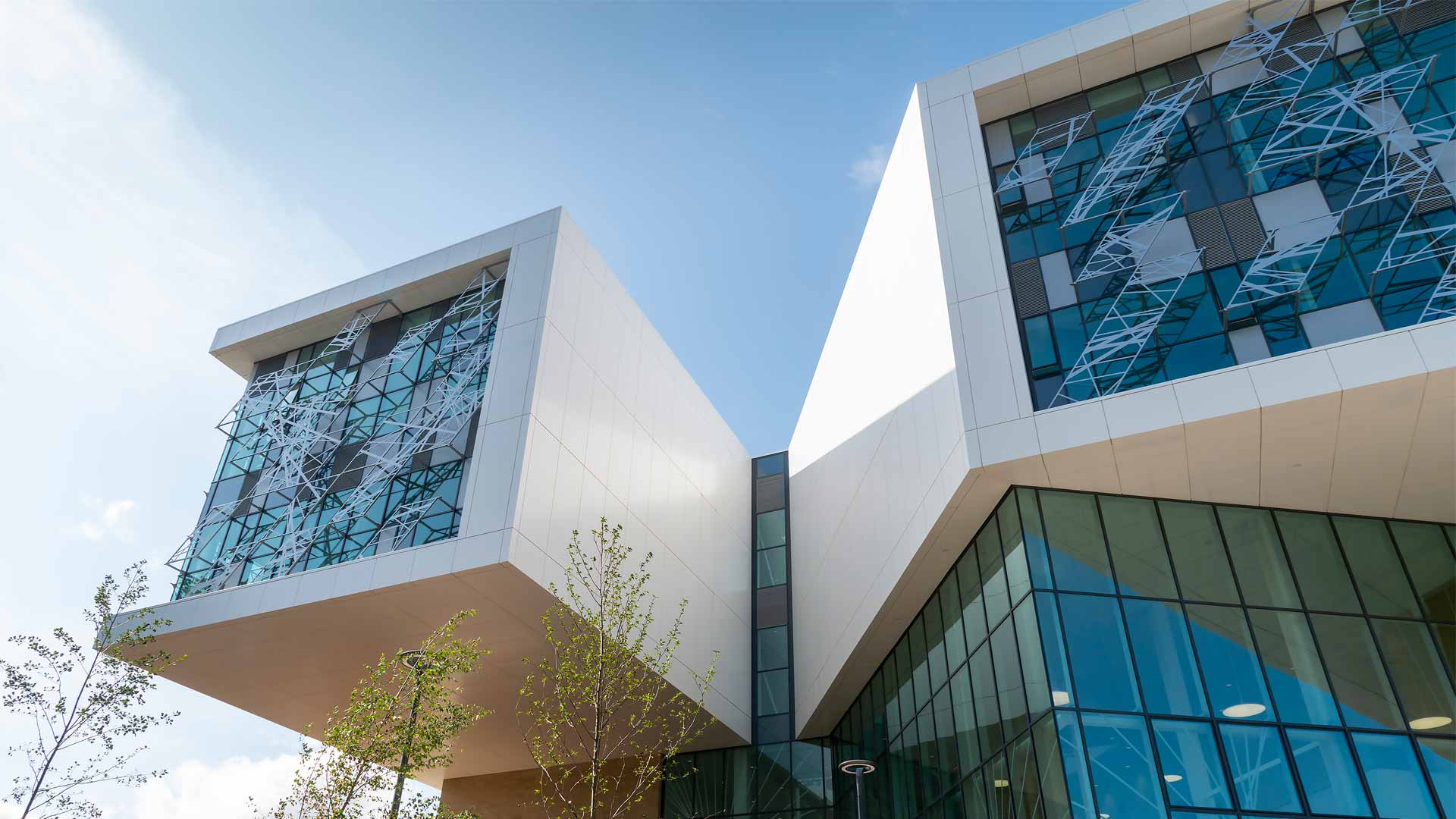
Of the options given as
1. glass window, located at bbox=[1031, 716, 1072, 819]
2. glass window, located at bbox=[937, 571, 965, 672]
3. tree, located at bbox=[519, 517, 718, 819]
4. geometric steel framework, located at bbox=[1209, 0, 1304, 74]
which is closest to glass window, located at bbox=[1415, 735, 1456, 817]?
glass window, located at bbox=[1031, 716, 1072, 819]

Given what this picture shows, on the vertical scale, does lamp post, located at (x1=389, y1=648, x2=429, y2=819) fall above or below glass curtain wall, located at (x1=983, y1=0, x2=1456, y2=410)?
below

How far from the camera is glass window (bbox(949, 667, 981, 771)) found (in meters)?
21.2

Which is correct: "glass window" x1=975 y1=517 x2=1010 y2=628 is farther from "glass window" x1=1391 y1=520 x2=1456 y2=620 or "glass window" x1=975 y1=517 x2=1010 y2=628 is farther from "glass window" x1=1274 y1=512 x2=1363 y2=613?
"glass window" x1=1391 y1=520 x2=1456 y2=620

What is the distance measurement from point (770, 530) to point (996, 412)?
19209 millimetres

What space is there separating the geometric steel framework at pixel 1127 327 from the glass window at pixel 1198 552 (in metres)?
2.65

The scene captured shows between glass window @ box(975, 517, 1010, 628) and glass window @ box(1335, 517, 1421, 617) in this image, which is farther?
glass window @ box(975, 517, 1010, 628)

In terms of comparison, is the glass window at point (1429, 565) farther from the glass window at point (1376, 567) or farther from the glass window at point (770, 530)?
the glass window at point (770, 530)

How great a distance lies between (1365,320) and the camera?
18.8 meters

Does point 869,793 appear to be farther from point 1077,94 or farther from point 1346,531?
point 1077,94

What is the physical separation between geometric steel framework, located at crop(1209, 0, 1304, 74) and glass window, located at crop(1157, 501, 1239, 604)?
10385 millimetres

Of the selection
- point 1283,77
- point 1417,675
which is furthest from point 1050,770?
point 1283,77

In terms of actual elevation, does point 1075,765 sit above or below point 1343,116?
below

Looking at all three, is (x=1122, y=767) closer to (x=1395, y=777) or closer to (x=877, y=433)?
(x=1395, y=777)

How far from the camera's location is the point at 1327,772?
17.0 m
